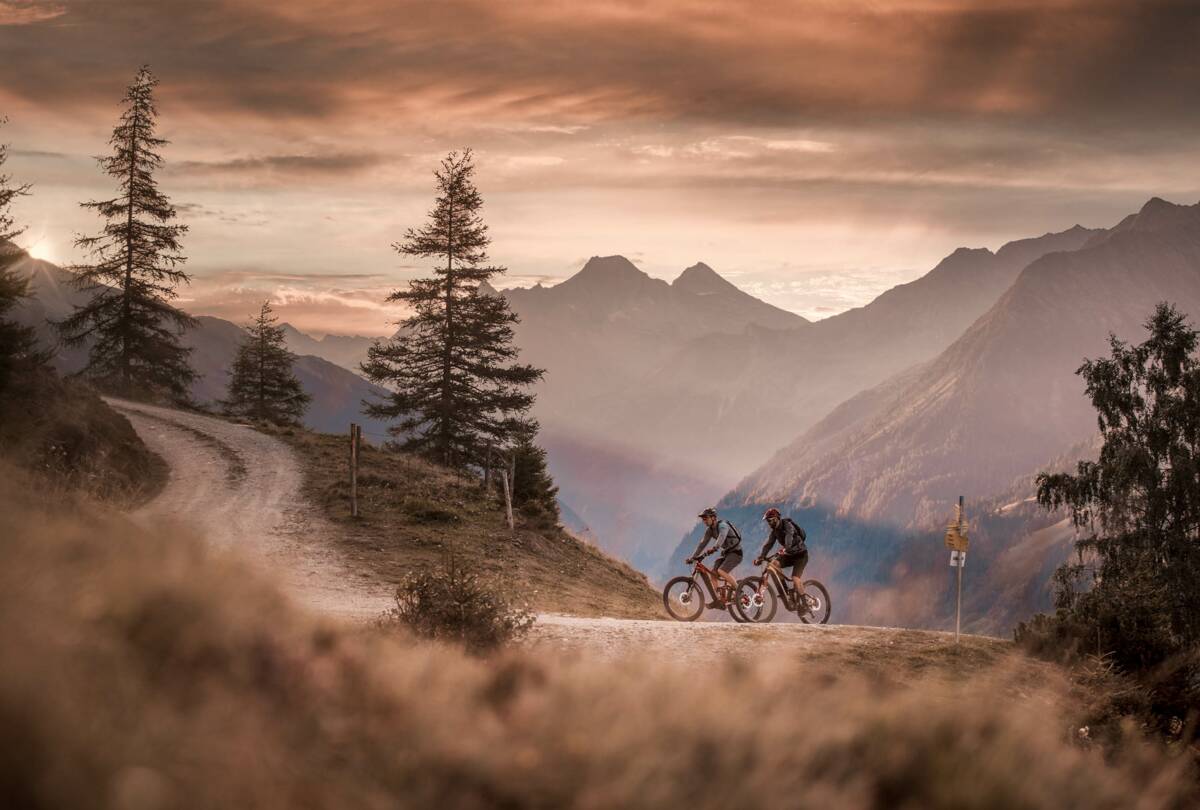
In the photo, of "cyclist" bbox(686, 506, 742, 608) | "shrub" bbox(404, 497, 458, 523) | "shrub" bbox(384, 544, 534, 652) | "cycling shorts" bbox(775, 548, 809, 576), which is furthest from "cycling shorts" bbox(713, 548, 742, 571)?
"shrub" bbox(404, 497, 458, 523)

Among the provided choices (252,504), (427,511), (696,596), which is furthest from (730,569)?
(252,504)

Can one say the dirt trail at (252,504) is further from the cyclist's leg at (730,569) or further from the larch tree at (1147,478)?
the larch tree at (1147,478)

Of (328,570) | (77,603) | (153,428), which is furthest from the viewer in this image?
(153,428)

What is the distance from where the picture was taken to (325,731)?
3.77 meters

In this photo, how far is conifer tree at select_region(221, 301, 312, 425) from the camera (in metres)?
59.3

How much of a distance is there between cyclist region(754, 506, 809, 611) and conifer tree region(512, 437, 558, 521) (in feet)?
46.8

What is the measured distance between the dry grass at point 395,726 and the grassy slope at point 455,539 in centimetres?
1353

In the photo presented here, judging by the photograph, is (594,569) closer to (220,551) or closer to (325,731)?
(220,551)

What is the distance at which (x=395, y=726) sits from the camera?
3.89 meters

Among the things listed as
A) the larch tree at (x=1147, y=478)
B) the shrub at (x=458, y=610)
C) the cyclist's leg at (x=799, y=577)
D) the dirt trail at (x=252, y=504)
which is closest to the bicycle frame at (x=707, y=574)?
the cyclist's leg at (x=799, y=577)

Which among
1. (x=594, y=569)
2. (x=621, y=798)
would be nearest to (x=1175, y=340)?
(x=594, y=569)

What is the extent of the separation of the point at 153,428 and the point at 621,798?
36.0 metres

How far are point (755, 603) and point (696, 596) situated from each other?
124cm

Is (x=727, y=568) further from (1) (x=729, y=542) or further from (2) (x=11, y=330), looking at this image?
(2) (x=11, y=330)
